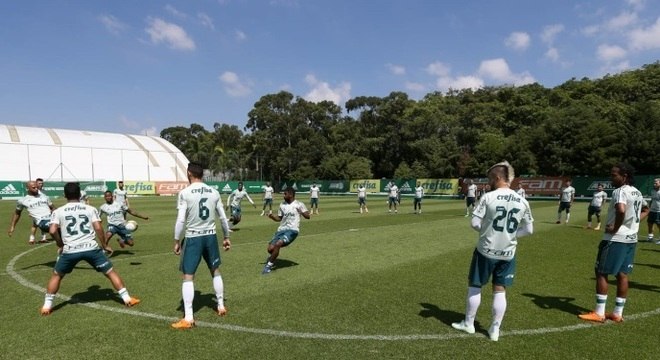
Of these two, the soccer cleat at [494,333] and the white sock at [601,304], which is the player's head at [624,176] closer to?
the white sock at [601,304]

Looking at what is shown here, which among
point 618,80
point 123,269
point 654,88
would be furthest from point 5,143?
point 654,88

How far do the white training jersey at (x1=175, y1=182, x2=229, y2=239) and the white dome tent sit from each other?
71.3 m

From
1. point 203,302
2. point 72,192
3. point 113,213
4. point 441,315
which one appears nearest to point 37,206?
point 113,213

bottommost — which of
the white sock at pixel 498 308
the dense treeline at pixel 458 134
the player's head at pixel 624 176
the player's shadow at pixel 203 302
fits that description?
the player's shadow at pixel 203 302

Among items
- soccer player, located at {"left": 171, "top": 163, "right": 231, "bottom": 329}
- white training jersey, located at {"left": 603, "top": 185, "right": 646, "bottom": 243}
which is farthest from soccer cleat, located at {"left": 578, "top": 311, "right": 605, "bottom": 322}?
soccer player, located at {"left": 171, "top": 163, "right": 231, "bottom": 329}

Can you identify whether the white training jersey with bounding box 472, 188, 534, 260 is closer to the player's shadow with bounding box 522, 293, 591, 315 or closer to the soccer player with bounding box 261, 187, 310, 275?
the player's shadow with bounding box 522, 293, 591, 315

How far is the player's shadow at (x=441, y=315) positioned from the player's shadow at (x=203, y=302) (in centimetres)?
347

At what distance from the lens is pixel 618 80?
64375mm

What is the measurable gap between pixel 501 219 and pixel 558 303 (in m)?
2.98

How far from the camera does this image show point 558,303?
740cm

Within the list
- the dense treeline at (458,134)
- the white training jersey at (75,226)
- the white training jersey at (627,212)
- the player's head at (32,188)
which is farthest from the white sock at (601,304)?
the dense treeline at (458,134)

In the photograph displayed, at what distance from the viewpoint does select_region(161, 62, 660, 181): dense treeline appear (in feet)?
165

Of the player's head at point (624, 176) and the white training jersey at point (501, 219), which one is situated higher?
the player's head at point (624, 176)

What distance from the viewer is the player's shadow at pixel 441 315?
6.41 m
